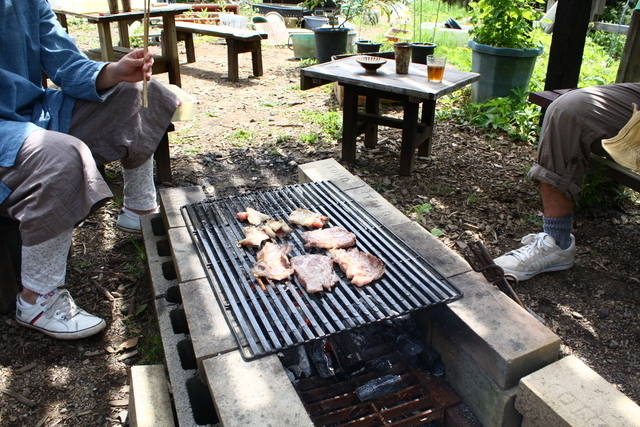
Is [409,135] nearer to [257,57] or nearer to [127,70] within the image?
[127,70]

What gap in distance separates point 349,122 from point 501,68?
217cm

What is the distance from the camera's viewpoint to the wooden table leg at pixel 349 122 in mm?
4230

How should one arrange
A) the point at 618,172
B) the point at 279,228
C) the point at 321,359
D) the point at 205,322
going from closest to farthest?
the point at 205,322
the point at 321,359
the point at 279,228
the point at 618,172

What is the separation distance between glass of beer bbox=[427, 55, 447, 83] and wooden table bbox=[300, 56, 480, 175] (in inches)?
2.2

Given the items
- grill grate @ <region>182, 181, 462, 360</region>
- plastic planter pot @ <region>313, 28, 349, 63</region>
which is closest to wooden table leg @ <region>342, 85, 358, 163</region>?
grill grate @ <region>182, 181, 462, 360</region>

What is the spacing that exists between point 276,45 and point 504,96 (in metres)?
6.01

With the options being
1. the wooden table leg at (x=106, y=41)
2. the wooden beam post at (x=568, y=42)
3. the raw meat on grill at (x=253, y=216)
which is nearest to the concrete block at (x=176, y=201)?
the raw meat on grill at (x=253, y=216)

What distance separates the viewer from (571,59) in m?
4.61

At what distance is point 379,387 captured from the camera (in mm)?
1970

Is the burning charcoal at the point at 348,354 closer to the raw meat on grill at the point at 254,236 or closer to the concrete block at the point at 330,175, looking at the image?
the raw meat on grill at the point at 254,236

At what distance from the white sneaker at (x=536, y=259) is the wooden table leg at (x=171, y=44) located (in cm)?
436

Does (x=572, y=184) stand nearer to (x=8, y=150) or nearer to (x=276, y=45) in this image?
(x=8, y=150)

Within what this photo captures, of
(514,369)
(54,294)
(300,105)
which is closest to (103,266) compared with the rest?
(54,294)

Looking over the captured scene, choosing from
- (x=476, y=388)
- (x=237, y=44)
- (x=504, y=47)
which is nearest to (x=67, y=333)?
(x=476, y=388)
